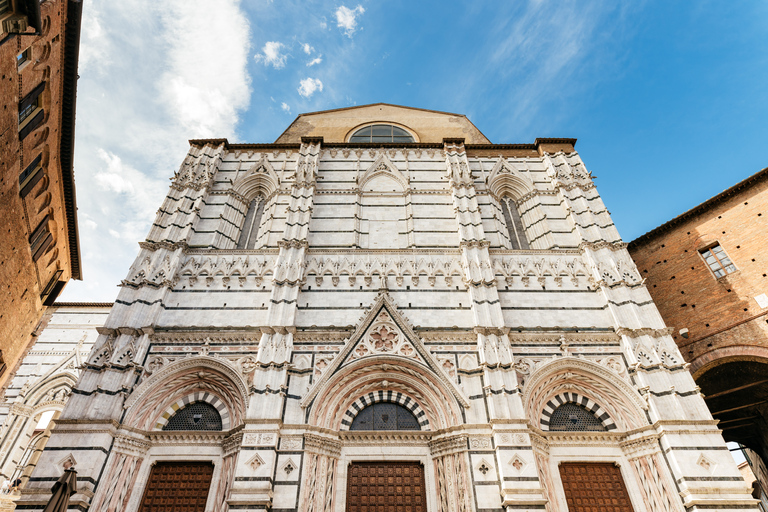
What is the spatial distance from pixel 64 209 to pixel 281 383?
1303 cm

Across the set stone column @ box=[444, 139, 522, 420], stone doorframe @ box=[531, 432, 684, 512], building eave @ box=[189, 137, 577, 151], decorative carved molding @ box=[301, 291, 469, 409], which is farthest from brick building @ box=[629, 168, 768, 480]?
decorative carved molding @ box=[301, 291, 469, 409]

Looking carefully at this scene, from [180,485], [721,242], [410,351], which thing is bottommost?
[180,485]

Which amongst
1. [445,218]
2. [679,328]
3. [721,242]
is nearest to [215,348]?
[445,218]

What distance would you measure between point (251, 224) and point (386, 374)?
8.32 meters

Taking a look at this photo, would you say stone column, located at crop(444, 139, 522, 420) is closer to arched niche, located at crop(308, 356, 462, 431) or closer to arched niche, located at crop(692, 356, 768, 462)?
arched niche, located at crop(308, 356, 462, 431)

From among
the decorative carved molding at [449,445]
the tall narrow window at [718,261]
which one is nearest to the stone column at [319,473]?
the decorative carved molding at [449,445]

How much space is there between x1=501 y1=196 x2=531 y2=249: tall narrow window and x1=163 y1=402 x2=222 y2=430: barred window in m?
11.1

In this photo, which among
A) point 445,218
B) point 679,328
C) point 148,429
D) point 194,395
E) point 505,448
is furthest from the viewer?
point 445,218

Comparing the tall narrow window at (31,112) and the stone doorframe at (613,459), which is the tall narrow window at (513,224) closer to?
the stone doorframe at (613,459)

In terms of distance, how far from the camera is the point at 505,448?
9.98 meters

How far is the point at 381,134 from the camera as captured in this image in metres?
21.4

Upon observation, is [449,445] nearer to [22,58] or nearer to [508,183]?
[508,183]

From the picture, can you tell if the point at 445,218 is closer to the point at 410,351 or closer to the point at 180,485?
the point at 410,351

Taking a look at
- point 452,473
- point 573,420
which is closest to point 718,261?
point 573,420
